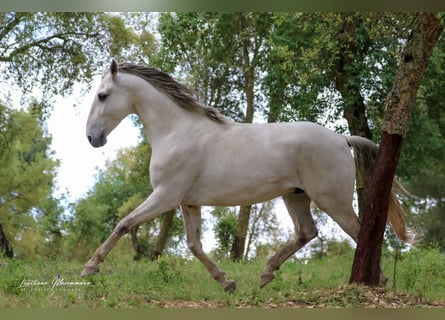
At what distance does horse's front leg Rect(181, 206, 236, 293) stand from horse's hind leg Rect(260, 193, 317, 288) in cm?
37

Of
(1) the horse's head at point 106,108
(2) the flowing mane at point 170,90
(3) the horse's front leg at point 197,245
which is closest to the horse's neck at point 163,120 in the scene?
(2) the flowing mane at point 170,90

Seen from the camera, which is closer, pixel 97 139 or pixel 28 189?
pixel 97 139

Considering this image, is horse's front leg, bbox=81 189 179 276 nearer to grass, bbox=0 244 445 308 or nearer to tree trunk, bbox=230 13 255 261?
grass, bbox=0 244 445 308

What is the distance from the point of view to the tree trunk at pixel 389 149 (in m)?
5.95

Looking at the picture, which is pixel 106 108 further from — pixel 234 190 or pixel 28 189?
pixel 28 189

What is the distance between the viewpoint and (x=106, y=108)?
5902 mm

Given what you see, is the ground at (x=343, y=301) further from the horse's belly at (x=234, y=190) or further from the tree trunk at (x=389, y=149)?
the horse's belly at (x=234, y=190)

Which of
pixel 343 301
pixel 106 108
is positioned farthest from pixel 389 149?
pixel 106 108

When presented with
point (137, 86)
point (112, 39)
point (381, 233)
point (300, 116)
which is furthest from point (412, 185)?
point (137, 86)

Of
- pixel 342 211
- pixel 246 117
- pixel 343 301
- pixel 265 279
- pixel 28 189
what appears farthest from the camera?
pixel 28 189

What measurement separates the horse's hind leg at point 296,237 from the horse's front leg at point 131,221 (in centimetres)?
115

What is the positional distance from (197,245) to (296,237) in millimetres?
926

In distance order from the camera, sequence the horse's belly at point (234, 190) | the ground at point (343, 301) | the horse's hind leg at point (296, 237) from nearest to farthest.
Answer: the ground at point (343, 301) < the horse's belly at point (234, 190) < the horse's hind leg at point (296, 237)

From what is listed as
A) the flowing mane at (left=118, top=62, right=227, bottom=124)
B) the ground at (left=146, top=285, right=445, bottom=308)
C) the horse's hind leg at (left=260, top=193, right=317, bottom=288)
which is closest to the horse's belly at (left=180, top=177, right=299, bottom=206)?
the horse's hind leg at (left=260, top=193, right=317, bottom=288)
